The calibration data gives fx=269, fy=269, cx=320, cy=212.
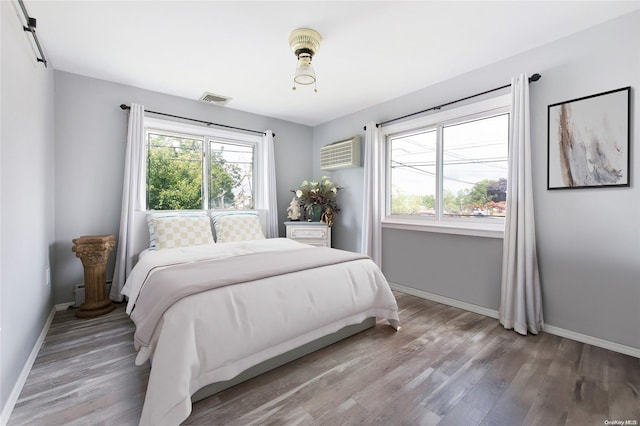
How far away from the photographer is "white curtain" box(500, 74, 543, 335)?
2250 millimetres

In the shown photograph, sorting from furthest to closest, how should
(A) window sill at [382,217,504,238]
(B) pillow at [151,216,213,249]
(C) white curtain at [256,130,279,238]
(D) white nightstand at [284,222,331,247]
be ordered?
1. (C) white curtain at [256,130,279,238]
2. (D) white nightstand at [284,222,331,247]
3. (B) pillow at [151,216,213,249]
4. (A) window sill at [382,217,504,238]

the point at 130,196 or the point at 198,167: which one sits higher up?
the point at 198,167

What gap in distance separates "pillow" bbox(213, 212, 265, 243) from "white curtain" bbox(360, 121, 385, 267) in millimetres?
1437

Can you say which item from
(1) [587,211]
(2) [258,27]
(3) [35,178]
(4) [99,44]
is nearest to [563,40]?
(1) [587,211]

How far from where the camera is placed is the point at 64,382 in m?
1.61

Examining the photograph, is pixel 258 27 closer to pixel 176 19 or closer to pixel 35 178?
pixel 176 19

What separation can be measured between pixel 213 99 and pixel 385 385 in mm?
3487

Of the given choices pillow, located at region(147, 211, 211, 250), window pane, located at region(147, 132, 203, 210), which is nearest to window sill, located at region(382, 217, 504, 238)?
pillow, located at region(147, 211, 211, 250)

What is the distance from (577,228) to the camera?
2.13 metres

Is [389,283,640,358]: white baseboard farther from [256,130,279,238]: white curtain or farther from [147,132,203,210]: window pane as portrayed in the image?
[147,132,203,210]: window pane

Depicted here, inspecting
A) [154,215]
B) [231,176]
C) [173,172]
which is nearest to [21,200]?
[154,215]

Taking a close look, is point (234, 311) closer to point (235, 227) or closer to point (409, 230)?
point (235, 227)

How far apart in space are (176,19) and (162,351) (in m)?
2.18

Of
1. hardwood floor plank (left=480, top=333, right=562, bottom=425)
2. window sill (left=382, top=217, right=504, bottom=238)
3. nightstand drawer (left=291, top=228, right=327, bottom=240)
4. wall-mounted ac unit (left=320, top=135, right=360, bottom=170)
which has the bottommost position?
hardwood floor plank (left=480, top=333, right=562, bottom=425)
